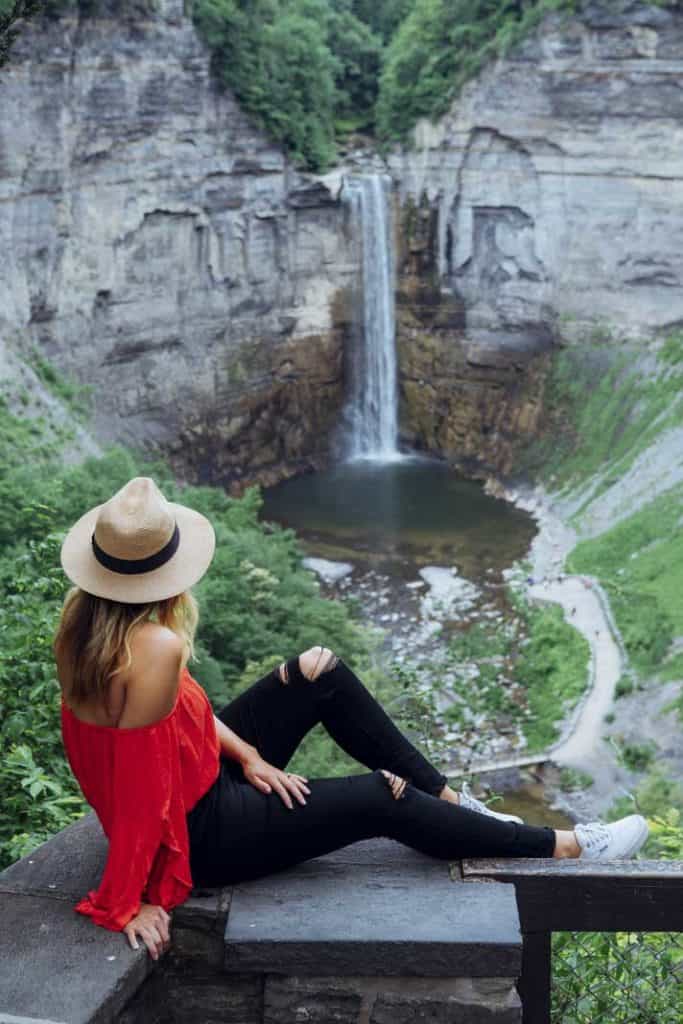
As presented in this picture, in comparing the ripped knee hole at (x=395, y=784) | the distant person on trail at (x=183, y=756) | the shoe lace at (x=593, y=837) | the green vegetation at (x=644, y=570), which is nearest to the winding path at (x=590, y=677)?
the green vegetation at (x=644, y=570)

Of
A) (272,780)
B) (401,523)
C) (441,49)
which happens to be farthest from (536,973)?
(441,49)

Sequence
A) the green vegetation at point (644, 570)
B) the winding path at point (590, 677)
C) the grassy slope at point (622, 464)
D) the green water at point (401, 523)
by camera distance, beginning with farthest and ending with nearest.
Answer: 1. the green water at point (401, 523)
2. the grassy slope at point (622, 464)
3. the green vegetation at point (644, 570)
4. the winding path at point (590, 677)

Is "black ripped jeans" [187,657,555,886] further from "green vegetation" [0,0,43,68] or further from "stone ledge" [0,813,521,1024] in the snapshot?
"green vegetation" [0,0,43,68]

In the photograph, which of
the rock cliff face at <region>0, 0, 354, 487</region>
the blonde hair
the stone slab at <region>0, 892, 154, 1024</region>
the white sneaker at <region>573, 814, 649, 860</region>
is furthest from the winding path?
the blonde hair

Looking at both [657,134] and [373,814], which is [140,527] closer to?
[373,814]

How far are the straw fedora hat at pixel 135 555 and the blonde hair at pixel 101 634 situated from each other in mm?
46

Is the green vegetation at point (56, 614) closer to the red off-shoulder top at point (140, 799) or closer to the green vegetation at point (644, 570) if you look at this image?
the red off-shoulder top at point (140, 799)

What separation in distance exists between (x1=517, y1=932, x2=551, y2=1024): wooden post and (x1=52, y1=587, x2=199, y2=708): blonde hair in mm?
1502

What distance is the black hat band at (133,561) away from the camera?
162 inches

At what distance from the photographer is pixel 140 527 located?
4.14 m

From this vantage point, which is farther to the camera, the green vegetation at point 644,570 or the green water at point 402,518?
the green water at point 402,518

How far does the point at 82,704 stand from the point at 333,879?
104 centimetres

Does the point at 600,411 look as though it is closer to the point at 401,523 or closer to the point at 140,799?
the point at 401,523

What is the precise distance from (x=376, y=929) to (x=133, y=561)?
4.53 feet
